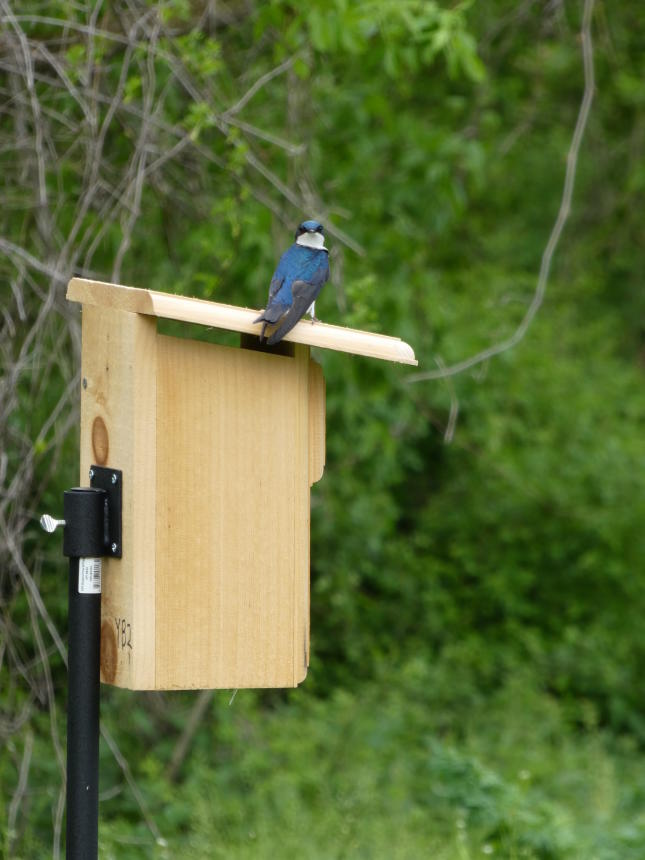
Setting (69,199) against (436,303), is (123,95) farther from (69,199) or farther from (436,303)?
(436,303)

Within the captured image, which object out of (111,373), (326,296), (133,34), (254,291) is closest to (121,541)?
(111,373)

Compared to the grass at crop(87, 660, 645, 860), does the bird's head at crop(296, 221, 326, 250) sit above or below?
above

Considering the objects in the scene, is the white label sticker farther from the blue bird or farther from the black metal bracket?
the blue bird

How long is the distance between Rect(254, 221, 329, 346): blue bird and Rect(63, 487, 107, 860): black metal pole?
0.42m

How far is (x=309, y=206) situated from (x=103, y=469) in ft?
6.86

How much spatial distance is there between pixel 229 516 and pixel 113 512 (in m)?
0.21

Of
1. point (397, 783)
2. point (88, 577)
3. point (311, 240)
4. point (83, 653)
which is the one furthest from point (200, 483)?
point (397, 783)

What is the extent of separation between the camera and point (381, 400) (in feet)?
18.0

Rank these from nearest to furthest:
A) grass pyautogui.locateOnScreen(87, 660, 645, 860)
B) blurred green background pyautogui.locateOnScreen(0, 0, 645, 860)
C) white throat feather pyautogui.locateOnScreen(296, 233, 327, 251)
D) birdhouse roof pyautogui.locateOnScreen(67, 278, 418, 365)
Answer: birdhouse roof pyautogui.locateOnScreen(67, 278, 418, 365) → white throat feather pyautogui.locateOnScreen(296, 233, 327, 251) → blurred green background pyautogui.locateOnScreen(0, 0, 645, 860) → grass pyautogui.locateOnScreen(87, 660, 645, 860)

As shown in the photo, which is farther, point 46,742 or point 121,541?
point 46,742

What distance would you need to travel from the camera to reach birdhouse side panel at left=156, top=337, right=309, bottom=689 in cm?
230

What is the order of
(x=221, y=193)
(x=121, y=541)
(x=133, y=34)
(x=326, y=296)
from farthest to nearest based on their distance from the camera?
(x=326, y=296) < (x=221, y=193) < (x=133, y=34) < (x=121, y=541)

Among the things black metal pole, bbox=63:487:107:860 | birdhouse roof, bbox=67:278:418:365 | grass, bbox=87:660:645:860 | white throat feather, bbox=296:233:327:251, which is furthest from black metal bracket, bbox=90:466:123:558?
grass, bbox=87:660:645:860

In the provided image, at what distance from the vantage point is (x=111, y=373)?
7.73ft
